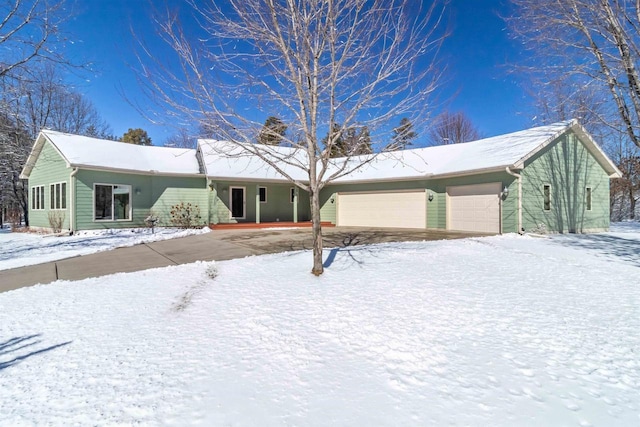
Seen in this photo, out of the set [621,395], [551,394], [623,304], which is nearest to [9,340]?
[551,394]

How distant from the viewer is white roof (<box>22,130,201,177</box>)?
13.9 m

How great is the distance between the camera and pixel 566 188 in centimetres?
1364

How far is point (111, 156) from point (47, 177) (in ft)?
10.9

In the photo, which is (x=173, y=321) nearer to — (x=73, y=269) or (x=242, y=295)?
(x=242, y=295)

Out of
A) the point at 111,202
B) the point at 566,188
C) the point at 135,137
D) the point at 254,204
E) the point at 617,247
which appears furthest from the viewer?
the point at 135,137

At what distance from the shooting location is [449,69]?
5.81 meters

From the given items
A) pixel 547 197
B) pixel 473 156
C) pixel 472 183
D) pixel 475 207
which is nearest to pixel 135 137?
pixel 473 156

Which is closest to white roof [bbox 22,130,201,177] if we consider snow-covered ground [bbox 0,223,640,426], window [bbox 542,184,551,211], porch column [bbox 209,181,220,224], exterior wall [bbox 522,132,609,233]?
porch column [bbox 209,181,220,224]

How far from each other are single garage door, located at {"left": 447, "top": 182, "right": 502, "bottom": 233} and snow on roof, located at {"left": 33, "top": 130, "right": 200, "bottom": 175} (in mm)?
11869

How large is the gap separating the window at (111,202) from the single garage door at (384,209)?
35.0ft

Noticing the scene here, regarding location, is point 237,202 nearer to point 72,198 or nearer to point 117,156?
point 117,156

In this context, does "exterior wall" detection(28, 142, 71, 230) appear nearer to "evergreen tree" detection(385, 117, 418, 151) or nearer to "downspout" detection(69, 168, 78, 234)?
"downspout" detection(69, 168, 78, 234)

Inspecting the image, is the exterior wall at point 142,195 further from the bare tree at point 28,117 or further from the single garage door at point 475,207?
the single garage door at point 475,207

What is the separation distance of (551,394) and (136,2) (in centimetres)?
727
